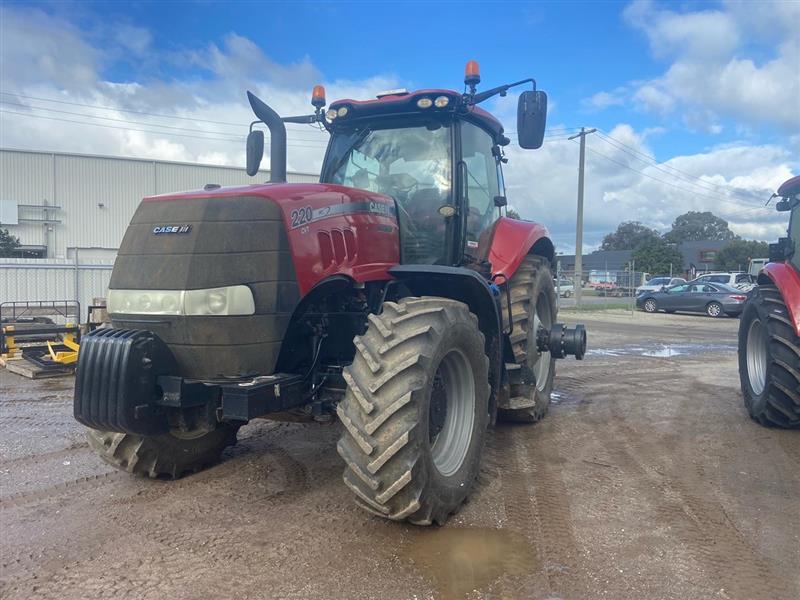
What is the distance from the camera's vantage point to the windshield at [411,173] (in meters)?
5.03

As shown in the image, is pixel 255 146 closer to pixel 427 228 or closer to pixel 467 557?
pixel 427 228

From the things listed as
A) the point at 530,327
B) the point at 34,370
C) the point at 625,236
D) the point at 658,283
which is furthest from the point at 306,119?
the point at 625,236

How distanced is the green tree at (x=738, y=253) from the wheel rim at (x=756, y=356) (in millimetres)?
53032

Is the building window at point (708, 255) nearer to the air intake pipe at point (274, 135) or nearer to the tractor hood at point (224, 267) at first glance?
the air intake pipe at point (274, 135)

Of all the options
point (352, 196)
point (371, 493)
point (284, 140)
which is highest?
point (284, 140)

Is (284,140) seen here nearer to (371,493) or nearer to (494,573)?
(371,493)

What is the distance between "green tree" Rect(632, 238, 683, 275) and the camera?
50.4 meters

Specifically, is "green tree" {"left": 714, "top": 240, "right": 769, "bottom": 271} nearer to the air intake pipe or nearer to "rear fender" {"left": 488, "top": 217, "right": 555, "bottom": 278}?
"rear fender" {"left": 488, "top": 217, "right": 555, "bottom": 278}

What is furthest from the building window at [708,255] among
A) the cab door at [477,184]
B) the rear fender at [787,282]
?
the cab door at [477,184]

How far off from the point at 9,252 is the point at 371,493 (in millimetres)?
36252

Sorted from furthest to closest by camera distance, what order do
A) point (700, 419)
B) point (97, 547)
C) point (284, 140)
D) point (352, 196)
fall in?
point (700, 419), point (284, 140), point (352, 196), point (97, 547)

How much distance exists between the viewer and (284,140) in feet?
14.9

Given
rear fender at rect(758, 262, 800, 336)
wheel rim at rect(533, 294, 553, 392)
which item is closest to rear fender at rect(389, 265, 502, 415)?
wheel rim at rect(533, 294, 553, 392)

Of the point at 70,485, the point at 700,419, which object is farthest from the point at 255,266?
the point at 700,419
